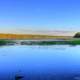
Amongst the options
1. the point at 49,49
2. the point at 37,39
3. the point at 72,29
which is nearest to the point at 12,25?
the point at 37,39

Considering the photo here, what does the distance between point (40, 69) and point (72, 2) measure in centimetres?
92

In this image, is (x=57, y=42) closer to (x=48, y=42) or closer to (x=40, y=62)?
(x=48, y=42)

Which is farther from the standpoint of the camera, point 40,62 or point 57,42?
point 57,42

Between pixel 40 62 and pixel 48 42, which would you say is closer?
pixel 40 62

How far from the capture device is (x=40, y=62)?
290 centimetres

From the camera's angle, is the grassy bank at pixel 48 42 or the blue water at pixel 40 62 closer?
the blue water at pixel 40 62

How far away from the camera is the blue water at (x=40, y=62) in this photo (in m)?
2.80

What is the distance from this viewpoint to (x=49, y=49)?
2955 millimetres

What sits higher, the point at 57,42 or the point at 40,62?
the point at 57,42

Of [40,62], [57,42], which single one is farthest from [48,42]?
[40,62]

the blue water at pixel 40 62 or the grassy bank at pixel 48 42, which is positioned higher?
the grassy bank at pixel 48 42

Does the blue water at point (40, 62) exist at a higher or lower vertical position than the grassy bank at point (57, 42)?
lower

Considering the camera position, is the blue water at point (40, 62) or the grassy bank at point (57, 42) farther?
the grassy bank at point (57, 42)

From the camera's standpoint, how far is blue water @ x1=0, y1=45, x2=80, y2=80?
2.80m
